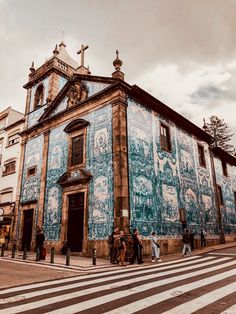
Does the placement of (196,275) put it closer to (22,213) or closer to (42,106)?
(22,213)

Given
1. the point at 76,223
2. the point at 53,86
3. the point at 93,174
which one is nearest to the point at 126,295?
the point at 93,174

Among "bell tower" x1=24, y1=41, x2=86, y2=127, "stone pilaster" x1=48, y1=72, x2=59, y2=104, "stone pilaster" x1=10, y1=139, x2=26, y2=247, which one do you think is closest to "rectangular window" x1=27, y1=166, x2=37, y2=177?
"stone pilaster" x1=10, y1=139, x2=26, y2=247

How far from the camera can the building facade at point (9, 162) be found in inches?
744

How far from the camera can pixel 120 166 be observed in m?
12.2

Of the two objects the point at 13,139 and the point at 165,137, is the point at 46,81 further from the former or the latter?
the point at 165,137

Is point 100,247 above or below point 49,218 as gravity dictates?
below

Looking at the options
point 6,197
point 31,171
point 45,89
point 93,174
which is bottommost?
point 6,197

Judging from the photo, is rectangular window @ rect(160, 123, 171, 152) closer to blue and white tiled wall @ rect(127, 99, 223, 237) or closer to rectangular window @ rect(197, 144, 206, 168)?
blue and white tiled wall @ rect(127, 99, 223, 237)

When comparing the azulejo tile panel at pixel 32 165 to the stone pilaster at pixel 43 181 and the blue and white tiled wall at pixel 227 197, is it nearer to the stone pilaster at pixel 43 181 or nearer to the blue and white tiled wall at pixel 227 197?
the stone pilaster at pixel 43 181

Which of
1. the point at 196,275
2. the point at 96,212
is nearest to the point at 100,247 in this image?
the point at 96,212

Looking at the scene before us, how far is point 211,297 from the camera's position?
A: 15.1 ft

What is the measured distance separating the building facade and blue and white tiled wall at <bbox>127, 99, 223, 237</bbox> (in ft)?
33.5

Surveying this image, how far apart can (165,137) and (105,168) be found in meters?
5.43

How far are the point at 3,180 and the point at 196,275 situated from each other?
18071 mm
